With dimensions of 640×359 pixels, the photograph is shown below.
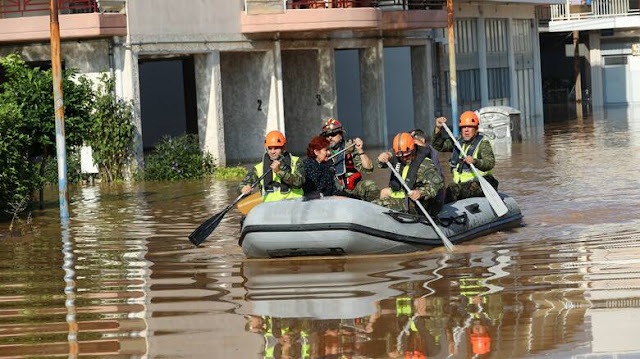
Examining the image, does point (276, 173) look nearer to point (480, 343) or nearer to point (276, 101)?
point (480, 343)

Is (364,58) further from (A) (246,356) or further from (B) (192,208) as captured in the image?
(A) (246,356)

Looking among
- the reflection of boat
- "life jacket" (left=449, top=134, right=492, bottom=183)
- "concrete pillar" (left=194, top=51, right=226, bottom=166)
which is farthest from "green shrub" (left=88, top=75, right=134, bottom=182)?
the reflection of boat

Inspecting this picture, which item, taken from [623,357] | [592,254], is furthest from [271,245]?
[623,357]

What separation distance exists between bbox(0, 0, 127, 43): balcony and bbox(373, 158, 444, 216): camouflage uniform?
13.8 m

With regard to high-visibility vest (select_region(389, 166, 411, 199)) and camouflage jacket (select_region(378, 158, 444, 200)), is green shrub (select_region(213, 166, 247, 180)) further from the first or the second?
camouflage jacket (select_region(378, 158, 444, 200))

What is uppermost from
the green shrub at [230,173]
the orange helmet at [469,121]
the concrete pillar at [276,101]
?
the concrete pillar at [276,101]

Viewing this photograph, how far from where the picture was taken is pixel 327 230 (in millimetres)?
15078

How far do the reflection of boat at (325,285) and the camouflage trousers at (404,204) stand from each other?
4.46 ft

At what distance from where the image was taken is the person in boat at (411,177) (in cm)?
1631

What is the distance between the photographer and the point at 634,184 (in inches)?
916

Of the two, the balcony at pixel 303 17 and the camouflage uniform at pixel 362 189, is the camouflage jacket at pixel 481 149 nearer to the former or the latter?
the camouflage uniform at pixel 362 189

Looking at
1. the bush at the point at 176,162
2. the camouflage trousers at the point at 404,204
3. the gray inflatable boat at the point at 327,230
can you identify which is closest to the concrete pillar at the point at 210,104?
the bush at the point at 176,162

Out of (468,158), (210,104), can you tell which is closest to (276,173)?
(468,158)

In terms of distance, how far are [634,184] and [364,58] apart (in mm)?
15263
